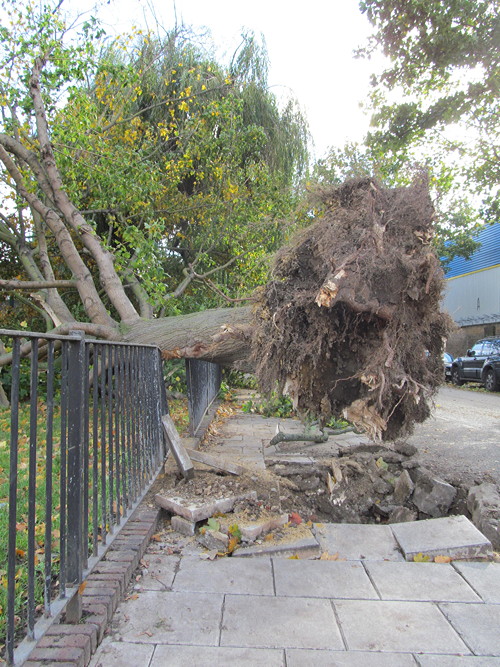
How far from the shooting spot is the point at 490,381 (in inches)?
664

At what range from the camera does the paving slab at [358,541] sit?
3.31 meters

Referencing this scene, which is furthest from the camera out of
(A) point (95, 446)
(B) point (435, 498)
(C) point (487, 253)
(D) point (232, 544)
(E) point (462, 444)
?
(C) point (487, 253)

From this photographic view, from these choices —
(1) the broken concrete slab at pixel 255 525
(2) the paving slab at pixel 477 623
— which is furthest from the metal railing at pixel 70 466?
(2) the paving slab at pixel 477 623

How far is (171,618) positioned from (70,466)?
3.23ft

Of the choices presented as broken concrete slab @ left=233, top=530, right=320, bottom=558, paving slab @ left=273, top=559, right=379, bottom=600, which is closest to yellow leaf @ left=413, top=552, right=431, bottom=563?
paving slab @ left=273, top=559, right=379, bottom=600

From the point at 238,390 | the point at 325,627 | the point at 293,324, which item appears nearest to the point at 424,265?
the point at 293,324

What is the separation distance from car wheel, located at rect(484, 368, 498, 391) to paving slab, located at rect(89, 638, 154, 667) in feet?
54.8

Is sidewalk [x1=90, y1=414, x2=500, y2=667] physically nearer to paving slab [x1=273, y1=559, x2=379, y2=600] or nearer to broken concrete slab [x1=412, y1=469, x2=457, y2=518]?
paving slab [x1=273, y1=559, x2=379, y2=600]

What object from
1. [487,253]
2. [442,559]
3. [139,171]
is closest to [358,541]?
[442,559]

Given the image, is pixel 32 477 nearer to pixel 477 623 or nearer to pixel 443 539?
pixel 477 623

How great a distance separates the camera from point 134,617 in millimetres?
2498

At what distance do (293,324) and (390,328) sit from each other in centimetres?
68

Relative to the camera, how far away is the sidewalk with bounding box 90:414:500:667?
222 centimetres

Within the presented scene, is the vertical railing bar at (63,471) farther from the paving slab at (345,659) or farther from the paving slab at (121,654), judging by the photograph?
the paving slab at (345,659)
